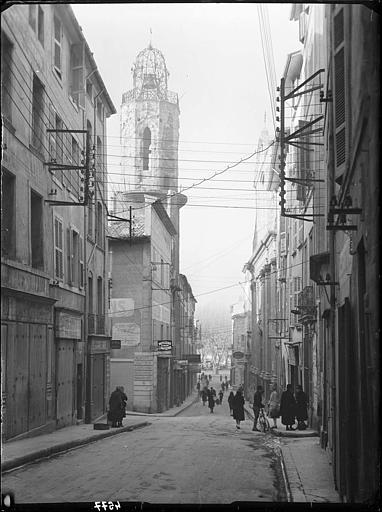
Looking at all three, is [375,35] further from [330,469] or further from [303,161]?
[330,469]

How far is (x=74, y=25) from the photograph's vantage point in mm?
6551

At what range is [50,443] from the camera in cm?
695

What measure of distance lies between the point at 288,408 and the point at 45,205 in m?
4.06

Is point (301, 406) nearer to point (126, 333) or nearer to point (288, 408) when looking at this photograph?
point (288, 408)

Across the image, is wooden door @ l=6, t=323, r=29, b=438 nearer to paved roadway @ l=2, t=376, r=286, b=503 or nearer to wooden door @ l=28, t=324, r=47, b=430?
wooden door @ l=28, t=324, r=47, b=430

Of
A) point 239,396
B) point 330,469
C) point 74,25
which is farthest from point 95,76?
point 239,396

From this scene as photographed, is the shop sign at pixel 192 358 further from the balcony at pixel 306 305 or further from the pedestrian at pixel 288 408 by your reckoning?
the pedestrian at pixel 288 408

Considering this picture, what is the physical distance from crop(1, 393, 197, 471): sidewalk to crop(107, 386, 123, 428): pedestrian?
10 centimetres

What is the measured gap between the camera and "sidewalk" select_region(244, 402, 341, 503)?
6281 millimetres

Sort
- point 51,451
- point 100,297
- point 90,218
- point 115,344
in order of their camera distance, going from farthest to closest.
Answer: point 100,297, point 115,344, point 90,218, point 51,451

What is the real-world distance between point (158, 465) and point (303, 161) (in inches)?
156

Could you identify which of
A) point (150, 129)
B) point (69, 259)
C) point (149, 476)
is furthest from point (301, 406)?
point (150, 129)

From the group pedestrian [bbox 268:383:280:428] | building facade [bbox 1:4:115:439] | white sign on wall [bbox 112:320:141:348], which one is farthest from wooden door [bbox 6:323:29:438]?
pedestrian [bbox 268:383:280:428]

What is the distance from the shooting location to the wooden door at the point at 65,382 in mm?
7387
